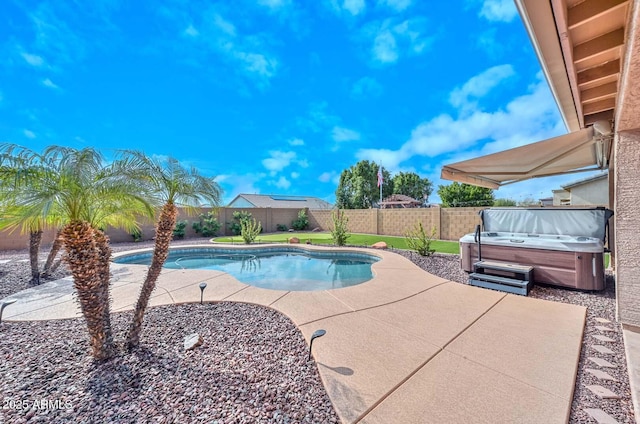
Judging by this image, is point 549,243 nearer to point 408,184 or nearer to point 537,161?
point 537,161

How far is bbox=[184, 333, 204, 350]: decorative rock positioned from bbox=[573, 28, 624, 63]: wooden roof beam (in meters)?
5.16

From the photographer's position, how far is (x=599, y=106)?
3.96 meters

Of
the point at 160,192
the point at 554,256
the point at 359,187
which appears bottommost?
the point at 554,256

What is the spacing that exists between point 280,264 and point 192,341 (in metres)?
5.38

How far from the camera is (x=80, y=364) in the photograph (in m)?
2.26

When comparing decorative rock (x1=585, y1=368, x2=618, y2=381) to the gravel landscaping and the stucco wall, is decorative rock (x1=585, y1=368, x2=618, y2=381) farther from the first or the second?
the stucco wall

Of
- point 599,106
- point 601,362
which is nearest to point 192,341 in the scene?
point 601,362

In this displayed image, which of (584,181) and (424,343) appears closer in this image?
(424,343)

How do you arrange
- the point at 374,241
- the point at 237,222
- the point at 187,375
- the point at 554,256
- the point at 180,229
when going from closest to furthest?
the point at 187,375, the point at 554,256, the point at 374,241, the point at 180,229, the point at 237,222

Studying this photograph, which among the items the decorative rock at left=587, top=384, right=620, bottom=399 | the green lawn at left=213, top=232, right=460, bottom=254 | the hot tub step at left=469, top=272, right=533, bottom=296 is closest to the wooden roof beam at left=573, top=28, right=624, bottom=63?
the decorative rock at left=587, top=384, right=620, bottom=399

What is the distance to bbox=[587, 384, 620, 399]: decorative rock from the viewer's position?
1.87 m

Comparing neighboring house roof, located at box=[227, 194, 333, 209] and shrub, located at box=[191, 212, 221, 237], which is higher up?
neighboring house roof, located at box=[227, 194, 333, 209]

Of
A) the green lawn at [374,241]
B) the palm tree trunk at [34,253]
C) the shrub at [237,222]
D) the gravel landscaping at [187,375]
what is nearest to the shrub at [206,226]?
the shrub at [237,222]

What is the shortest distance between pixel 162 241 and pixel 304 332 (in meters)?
1.86
